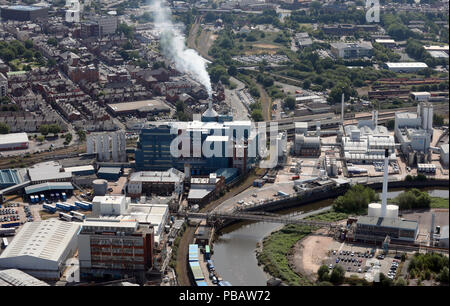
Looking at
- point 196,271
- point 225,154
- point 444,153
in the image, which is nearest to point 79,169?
point 225,154

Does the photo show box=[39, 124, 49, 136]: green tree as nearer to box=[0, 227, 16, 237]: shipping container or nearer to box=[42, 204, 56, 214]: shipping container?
box=[42, 204, 56, 214]: shipping container

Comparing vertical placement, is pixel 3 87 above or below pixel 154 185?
above

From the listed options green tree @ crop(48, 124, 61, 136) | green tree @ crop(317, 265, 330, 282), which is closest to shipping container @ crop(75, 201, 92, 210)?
green tree @ crop(317, 265, 330, 282)

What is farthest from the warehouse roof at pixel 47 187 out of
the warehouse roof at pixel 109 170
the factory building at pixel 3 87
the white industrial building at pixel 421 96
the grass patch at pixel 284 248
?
the white industrial building at pixel 421 96

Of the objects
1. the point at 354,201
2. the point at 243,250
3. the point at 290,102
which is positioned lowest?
the point at 243,250

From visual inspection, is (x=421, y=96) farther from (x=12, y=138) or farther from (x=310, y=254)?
(x=12, y=138)

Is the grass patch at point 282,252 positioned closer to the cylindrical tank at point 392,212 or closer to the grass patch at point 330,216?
the grass patch at point 330,216

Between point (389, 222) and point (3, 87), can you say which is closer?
point (389, 222)
